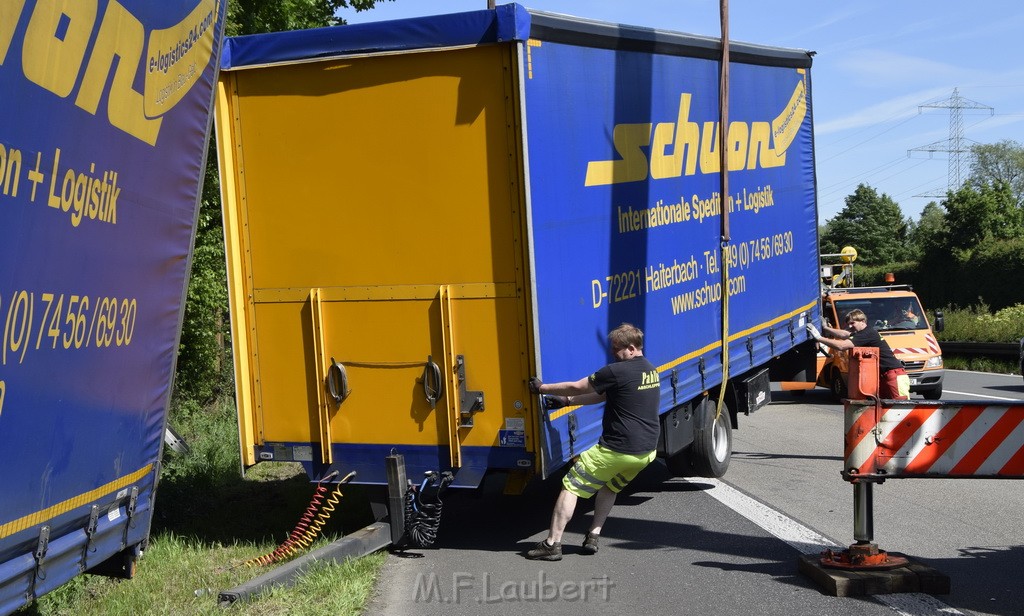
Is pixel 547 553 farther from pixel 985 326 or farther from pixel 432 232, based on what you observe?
Result: pixel 985 326

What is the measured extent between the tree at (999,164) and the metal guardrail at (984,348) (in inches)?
2912

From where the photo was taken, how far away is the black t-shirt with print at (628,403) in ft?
24.9

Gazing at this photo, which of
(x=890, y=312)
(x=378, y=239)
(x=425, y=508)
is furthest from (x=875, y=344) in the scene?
(x=890, y=312)

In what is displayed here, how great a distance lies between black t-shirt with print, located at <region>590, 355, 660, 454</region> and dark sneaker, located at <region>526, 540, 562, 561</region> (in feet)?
2.71

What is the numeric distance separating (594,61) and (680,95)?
5.48 ft

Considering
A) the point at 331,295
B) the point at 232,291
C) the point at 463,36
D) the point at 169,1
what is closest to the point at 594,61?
the point at 463,36

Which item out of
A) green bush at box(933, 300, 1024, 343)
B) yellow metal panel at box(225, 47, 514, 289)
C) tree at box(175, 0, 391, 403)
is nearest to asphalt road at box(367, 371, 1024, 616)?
yellow metal panel at box(225, 47, 514, 289)

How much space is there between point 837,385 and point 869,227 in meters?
78.2

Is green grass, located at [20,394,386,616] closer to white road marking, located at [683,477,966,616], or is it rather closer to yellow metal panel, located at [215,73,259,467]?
yellow metal panel, located at [215,73,259,467]

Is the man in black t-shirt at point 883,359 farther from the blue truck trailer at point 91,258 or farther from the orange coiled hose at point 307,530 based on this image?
the blue truck trailer at point 91,258

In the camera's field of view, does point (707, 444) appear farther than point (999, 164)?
No

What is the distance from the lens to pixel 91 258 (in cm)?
459

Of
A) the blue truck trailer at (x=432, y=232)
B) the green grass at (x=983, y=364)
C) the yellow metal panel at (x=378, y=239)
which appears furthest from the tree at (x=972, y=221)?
the yellow metal panel at (x=378, y=239)

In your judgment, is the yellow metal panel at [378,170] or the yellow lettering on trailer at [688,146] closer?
the yellow metal panel at [378,170]
